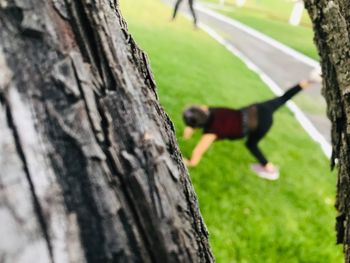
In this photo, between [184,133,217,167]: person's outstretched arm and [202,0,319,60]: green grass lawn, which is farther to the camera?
[202,0,319,60]: green grass lawn

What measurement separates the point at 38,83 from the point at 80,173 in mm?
157

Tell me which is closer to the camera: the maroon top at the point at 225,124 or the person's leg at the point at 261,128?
the maroon top at the point at 225,124

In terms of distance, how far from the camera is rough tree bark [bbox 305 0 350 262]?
1632 mm

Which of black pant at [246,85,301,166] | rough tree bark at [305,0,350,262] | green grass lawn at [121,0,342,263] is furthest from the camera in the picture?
black pant at [246,85,301,166]

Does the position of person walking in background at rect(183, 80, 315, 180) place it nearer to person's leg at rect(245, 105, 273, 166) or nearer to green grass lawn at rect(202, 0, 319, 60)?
person's leg at rect(245, 105, 273, 166)

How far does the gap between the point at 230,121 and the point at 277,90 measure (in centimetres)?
797

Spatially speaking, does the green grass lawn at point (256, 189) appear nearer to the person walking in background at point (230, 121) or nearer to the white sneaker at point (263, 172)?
the white sneaker at point (263, 172)

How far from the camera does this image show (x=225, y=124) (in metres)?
6.75

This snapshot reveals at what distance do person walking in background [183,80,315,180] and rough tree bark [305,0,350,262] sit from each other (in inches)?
185

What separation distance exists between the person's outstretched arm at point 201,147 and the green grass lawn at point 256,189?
13 centimetres

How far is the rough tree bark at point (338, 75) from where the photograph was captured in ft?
5.35

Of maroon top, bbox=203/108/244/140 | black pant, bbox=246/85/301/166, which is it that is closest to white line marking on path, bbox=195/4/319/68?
black pant, bbox=246/85/301/166

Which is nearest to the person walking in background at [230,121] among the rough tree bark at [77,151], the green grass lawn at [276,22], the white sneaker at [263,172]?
the white sneaker at [263,172]

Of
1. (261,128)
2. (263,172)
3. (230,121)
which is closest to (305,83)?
(261,128)
